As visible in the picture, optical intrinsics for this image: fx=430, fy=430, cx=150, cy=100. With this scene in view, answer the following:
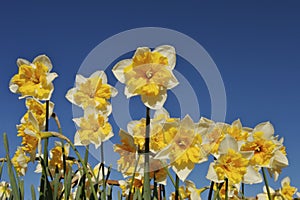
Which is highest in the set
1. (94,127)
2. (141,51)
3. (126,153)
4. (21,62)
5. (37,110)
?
(21,62)

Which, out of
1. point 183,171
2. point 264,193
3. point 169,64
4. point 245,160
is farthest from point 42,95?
point 264,193

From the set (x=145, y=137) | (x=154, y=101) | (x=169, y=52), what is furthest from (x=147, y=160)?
(x=169, y=52)

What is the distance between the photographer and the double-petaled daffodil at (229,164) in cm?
188

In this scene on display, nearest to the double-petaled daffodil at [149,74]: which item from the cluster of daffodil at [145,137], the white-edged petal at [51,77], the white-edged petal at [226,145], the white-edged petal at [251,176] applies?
the cluster of daffodil at [145,137]

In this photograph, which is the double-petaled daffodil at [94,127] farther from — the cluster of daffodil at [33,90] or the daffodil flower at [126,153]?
the cluster of daffodil at [33,90]

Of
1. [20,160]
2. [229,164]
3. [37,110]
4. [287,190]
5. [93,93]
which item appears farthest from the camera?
[287,190]

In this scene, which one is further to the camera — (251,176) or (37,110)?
(37,110)

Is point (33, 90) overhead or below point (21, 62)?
below

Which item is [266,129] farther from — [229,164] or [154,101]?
[154,101]

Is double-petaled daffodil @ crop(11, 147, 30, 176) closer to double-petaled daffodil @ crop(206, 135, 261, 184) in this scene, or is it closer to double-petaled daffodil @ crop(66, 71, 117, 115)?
double-petaled daffodil @ crop(66, 71, 117, 115)

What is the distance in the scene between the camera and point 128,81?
1.78 meters

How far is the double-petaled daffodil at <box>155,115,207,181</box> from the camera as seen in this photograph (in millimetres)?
1750

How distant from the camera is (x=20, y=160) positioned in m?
2.25

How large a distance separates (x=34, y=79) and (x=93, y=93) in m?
0.35
